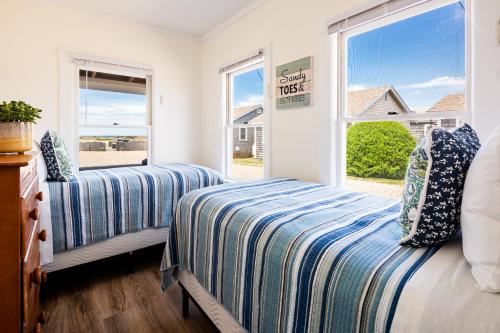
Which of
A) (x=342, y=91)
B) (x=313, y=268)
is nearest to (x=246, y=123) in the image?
(x=342, y=91)

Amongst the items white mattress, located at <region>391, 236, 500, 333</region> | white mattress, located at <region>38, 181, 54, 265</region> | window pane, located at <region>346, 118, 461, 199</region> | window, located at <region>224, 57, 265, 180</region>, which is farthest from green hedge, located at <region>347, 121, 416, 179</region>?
white mattress, located at <region>38, 181, 54, 265</region>

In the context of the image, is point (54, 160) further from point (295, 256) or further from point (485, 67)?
point (485, 67)

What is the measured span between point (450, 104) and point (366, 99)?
1.77 feet

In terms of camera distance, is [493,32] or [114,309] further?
[114,309]

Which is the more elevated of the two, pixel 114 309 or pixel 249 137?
pixel 249 137

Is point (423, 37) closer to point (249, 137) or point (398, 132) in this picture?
point (398, 132)

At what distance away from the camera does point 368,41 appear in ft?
6.51

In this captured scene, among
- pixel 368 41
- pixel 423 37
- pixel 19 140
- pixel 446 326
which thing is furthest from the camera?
pixel 368 41

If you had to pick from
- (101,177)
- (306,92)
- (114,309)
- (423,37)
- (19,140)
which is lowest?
(114,309)

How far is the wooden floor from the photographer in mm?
1652

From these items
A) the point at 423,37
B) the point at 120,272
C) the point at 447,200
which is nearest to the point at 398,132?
the point at 423,37

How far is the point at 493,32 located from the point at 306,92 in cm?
120

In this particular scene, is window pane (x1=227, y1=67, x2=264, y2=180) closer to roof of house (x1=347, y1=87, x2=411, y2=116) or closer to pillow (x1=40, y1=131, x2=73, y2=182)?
roof of house (x1=347, y1=87, x2=411, y2=116)

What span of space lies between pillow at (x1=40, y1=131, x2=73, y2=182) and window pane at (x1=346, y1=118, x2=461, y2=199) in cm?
224
